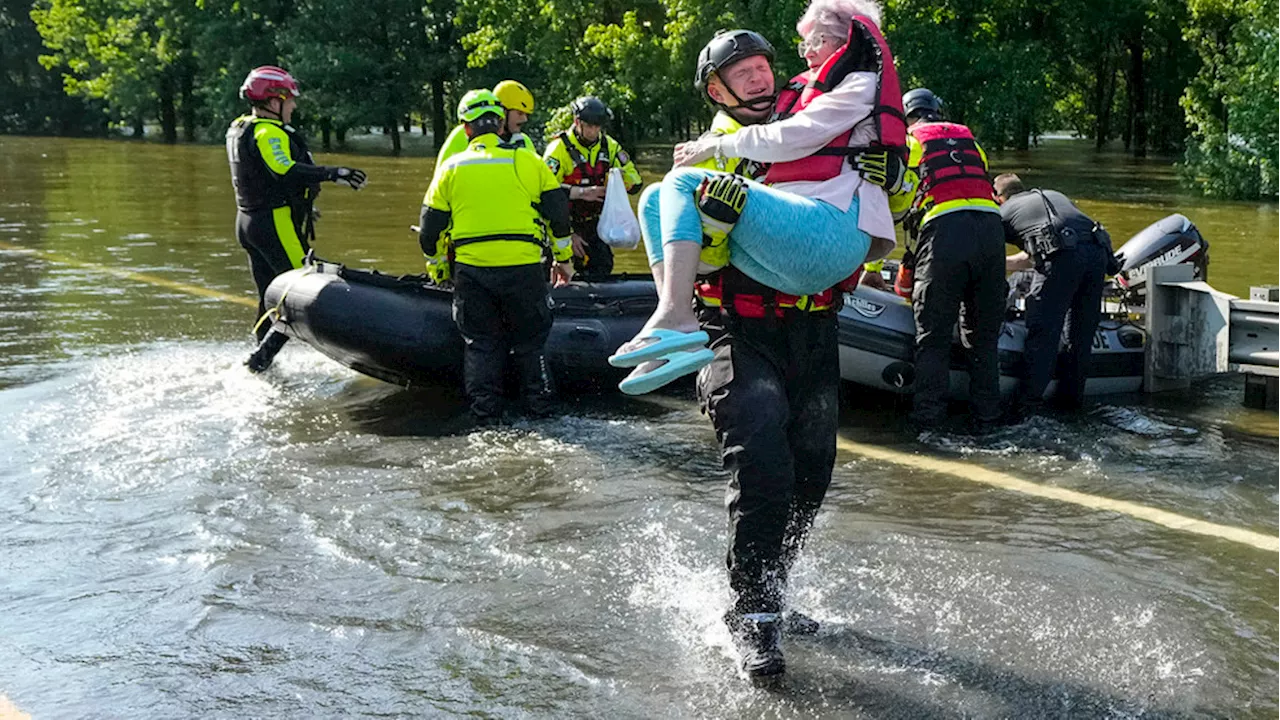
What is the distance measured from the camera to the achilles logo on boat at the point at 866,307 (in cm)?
783

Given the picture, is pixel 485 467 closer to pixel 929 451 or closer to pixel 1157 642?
pixel 929 451

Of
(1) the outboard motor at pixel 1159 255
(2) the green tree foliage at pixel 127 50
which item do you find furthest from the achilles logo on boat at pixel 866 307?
(2) the green tree foliage at pixel 127 50

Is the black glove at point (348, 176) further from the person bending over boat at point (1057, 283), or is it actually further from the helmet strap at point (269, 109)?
the person bending over boat at point (1057, 283)

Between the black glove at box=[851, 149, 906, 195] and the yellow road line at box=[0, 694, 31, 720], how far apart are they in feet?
9.34

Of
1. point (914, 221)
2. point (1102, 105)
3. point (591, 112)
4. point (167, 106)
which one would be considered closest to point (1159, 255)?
point (914, 221)

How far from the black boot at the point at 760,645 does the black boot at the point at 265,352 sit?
5.28 metres

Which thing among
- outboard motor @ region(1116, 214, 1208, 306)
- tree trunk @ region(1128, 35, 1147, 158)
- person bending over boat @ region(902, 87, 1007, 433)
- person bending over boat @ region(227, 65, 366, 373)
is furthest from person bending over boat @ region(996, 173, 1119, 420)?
tree trunk @ region(1128, 35, 1147, 158)

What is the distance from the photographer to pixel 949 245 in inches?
285

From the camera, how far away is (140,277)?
13.1 meters

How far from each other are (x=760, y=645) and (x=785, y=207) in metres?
1.30

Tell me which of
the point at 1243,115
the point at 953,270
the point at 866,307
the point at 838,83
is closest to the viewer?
the point at 838,83

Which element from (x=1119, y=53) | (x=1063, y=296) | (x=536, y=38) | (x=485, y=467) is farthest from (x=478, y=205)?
(x=1119, y=53)

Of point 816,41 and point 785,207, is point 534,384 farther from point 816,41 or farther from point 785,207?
point 785,207

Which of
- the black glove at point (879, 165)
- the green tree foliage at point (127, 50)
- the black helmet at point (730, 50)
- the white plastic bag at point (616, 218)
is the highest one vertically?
the green tree foliage at point (127, 50)
